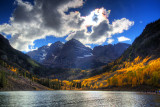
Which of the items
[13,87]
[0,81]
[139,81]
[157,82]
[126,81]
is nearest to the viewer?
[157,82]

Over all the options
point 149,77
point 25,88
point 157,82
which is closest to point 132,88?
point 149,77

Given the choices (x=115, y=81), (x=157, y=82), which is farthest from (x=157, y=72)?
(x=115, y=81)

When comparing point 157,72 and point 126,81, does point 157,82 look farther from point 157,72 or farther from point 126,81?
point 126,81

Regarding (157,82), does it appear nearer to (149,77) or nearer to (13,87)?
(149,77)

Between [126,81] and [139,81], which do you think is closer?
[139,81]

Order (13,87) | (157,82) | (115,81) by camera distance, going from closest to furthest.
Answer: (157,82) → (13,87) → (115,81)

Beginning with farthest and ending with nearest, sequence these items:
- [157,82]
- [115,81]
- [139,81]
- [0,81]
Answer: [115,81]
[139,81]
[0,81]
[157,82]

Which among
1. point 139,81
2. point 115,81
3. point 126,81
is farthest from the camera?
point 115,81

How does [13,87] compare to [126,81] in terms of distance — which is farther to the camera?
[126,81]

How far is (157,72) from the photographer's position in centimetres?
13450

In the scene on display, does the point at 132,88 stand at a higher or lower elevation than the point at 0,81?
lower

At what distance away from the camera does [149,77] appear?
14562 cm

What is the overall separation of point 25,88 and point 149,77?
517 feet

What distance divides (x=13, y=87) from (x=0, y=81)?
25270 mm
